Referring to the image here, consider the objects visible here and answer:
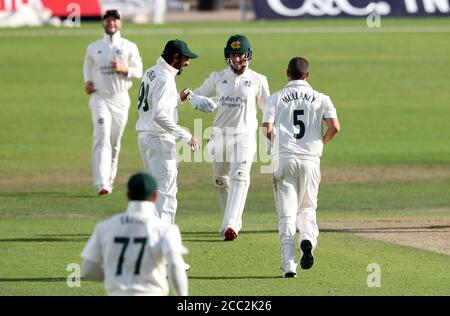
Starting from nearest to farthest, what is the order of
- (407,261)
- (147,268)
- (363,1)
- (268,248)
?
(147,268) → (407,261) → (268,248) → (363,1)

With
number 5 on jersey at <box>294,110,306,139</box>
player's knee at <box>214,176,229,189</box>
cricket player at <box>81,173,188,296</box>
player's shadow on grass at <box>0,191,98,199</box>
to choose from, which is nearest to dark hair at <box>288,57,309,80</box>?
number 5 on jersey at <box>294,110,306,139</box>

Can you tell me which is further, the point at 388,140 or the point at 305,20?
the point at 305,20

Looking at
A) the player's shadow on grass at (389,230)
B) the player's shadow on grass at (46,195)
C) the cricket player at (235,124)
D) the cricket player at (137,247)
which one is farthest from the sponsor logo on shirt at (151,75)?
the player's shadow on grass at (46,195)

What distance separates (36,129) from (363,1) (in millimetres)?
16944

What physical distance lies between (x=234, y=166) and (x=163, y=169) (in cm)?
158

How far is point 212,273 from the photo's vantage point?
546 inches

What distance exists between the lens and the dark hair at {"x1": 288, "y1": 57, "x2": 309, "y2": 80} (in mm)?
13539

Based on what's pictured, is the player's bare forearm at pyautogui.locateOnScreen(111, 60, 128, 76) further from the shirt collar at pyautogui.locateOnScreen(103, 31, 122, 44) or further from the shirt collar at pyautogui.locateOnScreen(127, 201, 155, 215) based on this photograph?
the shirt collar at pyautogui.locateOnScreen(127, 201, 155, 215)

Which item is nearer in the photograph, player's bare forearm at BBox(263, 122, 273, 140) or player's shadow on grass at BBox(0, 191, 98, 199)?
player's bare forearm at BBox(263, 122, 273, 140)

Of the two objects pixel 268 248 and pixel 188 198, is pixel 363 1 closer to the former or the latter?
pixel 188 198

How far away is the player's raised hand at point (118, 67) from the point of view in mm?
19430

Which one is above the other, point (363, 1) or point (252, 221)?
point (363, 1)
